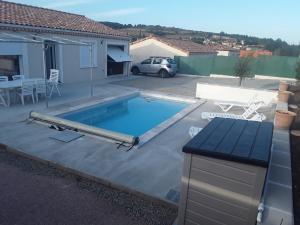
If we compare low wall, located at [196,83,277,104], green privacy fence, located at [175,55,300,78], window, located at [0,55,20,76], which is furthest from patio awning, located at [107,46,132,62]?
low wall, located at [196,83,277,104]

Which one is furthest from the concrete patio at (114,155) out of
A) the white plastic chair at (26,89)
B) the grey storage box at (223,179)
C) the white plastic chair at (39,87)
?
the white plastic chair at (39,87)

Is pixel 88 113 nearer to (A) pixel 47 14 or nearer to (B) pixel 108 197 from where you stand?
(B) pixel 108 197

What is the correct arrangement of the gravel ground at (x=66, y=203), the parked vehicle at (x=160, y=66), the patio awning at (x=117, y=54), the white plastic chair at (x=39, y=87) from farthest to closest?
the parked vehicle at (x=160, y=66), the patio awning at (x=117, y=54), the white plastic chair at (x=39, y=87), the gravel ground at (x=66, y=203)

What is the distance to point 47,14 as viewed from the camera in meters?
18.7

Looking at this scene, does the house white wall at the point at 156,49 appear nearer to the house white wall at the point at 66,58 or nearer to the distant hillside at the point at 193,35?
the house white wall at the point at 66,58

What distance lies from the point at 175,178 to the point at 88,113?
7.00 metres

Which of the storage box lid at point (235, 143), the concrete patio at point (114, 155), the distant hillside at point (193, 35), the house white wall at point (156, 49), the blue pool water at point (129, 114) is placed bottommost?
the blue pool water at point (129, 114)

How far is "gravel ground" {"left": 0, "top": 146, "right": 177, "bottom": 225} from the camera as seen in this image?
4.37 metres

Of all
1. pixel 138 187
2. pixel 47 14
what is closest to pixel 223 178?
pixel 138 187

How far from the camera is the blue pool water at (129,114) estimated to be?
10961mm

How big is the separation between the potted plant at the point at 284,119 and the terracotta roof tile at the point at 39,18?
516 inches

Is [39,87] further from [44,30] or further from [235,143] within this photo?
[235,143]

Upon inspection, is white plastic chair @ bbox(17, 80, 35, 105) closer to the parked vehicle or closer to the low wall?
the low wall

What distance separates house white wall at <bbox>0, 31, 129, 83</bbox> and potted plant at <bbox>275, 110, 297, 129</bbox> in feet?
42.5
